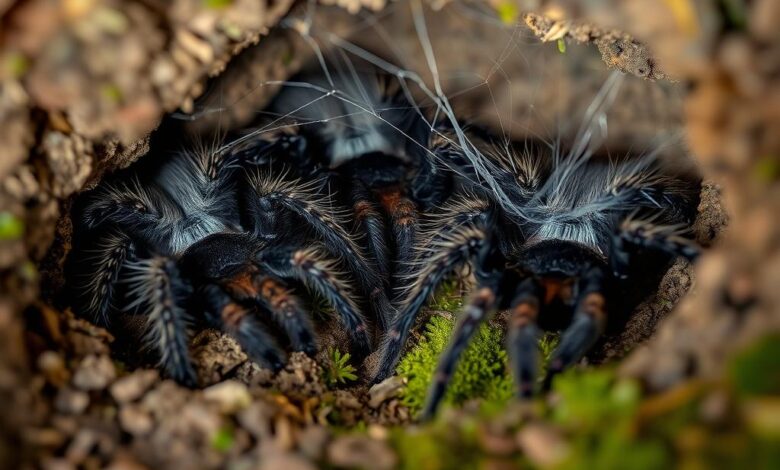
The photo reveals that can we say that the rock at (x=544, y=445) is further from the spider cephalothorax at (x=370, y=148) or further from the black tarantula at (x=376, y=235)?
the spider cephalothorax at (x=370, y=148)

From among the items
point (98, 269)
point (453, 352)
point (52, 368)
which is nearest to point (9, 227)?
point (52, 368)

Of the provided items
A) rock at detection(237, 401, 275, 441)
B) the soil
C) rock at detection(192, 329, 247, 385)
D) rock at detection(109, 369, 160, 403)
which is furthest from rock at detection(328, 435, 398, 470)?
rock at detection(192, 329, 247, 385)

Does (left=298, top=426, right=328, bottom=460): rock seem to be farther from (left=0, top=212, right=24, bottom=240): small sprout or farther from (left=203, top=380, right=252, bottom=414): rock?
(left=0, top=212, right=24, bottom=240): small sprout

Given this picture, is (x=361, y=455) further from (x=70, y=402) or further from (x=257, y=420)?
(x=70, y=402)

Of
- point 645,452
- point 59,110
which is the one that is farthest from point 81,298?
point 645,452

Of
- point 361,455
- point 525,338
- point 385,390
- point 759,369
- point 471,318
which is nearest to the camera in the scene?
point 759,369
